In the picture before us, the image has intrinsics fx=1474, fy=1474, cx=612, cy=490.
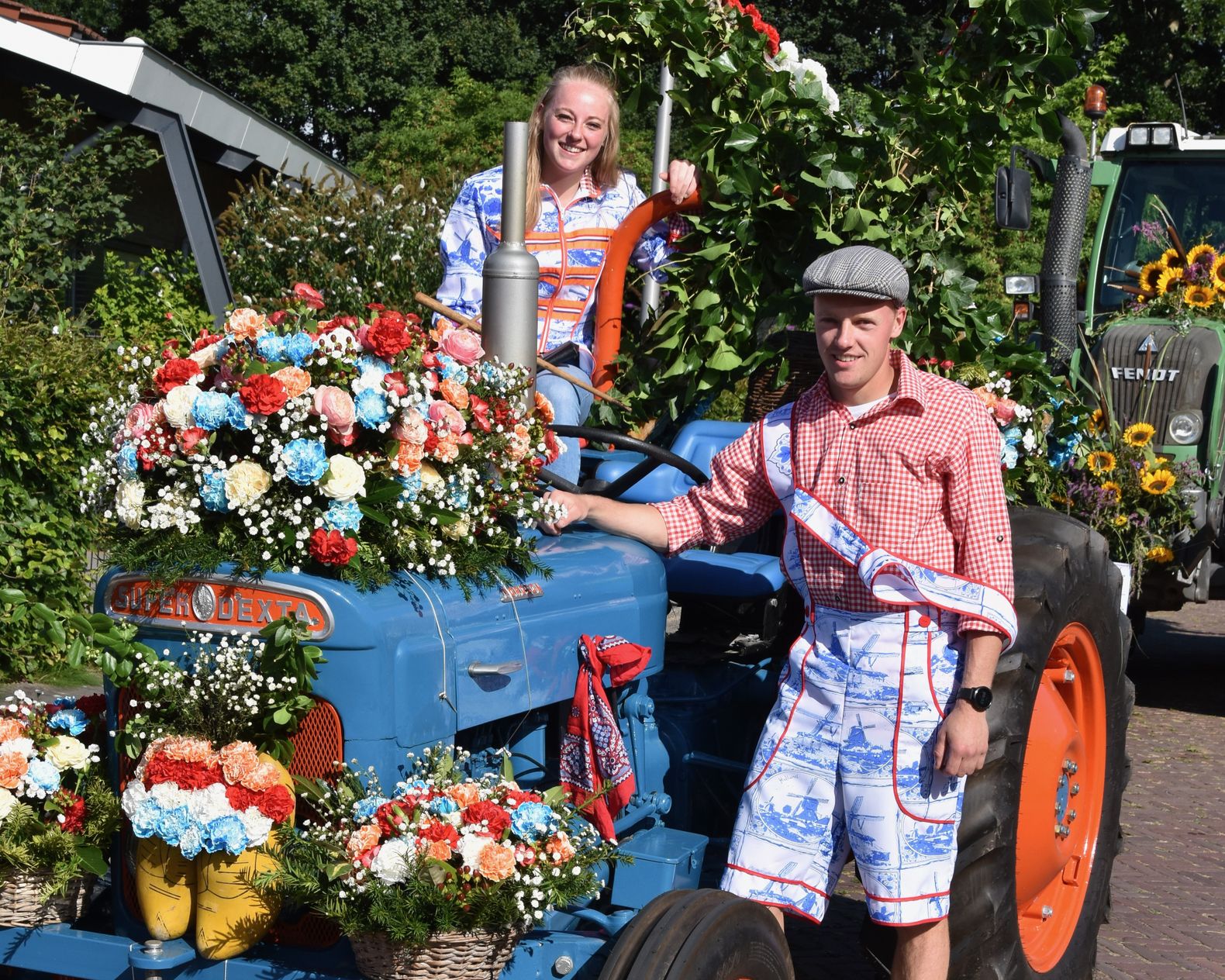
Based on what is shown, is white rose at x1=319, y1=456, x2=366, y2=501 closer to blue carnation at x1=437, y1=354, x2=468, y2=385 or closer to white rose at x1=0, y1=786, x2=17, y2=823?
blue carnation at x1=437, y1=354, x2=468, y2=385

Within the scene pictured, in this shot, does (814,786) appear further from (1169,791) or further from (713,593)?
(1169,791)

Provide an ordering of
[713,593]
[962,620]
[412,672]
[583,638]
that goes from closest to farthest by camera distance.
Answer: [412,672]
[962,620]
[583,638]
[713,593]

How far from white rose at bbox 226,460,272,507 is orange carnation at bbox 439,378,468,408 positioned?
40 cm

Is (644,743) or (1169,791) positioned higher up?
(644,743)

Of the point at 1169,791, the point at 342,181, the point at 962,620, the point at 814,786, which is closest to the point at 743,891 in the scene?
the point at 814,786

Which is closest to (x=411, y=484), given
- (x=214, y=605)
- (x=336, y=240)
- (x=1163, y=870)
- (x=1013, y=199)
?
(x=214, y=605)

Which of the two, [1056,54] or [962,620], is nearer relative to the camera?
[962,620]

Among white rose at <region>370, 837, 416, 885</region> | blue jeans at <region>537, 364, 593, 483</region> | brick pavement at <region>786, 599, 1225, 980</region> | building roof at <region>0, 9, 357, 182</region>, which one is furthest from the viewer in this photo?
building roof at <region>0, 9, 357, 182</region>

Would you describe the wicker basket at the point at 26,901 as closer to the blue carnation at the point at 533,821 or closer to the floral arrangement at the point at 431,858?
the floral arrangement at the point at 431,858

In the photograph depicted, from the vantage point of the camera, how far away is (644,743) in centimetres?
329

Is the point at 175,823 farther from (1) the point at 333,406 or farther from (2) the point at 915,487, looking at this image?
(2) the point at 915,487

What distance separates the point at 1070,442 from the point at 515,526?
2268 millimetres

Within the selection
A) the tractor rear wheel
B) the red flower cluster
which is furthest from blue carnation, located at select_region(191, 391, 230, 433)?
the red flower cluster

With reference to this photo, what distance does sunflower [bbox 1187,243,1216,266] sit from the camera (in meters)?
7.97
